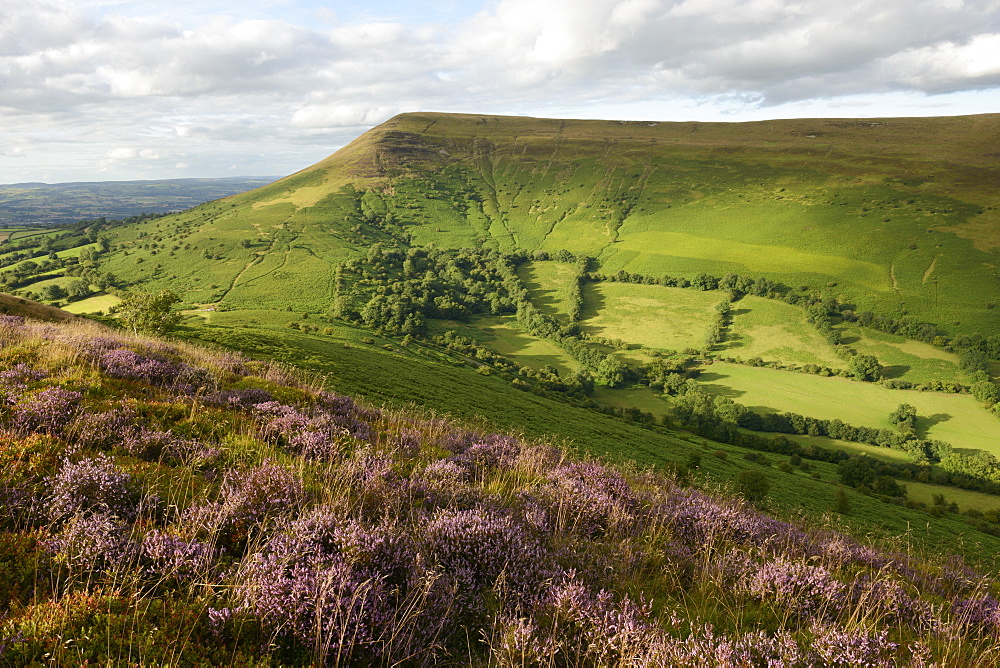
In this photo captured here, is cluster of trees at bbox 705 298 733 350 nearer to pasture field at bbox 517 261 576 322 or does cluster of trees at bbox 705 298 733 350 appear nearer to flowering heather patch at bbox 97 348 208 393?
pasture field at bbox 517 261 576 322

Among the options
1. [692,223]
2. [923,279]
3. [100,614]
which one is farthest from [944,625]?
[692,223]

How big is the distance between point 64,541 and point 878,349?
166863mm

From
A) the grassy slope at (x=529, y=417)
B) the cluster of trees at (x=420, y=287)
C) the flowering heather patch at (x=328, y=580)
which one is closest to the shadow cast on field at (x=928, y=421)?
the grassy slope at (x=529, y=417)

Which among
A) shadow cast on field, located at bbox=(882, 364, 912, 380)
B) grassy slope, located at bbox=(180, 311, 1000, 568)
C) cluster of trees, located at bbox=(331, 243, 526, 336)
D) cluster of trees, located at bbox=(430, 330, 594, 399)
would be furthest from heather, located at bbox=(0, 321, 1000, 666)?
shadow cast on field, located at bbox=(882, 364, 912, 380)

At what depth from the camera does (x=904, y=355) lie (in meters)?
122

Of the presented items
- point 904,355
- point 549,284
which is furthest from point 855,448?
point 549,284

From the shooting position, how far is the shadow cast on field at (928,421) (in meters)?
98.2

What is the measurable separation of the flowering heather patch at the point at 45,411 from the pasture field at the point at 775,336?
147m

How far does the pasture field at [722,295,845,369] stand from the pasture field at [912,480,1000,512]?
5268cm

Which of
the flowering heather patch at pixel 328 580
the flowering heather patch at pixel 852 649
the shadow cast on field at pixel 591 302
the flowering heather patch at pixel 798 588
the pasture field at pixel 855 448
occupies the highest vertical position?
the flowering heather patch at pixel 328 580

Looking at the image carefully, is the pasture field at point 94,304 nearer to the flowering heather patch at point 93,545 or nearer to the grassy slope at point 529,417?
the grassy slope at point 529,417

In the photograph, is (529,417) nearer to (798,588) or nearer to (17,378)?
(17,378)

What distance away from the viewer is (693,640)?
4312 mm

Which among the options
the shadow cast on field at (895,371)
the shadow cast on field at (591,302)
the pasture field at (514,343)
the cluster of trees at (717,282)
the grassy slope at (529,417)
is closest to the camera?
the grassy slope at (529,417)
